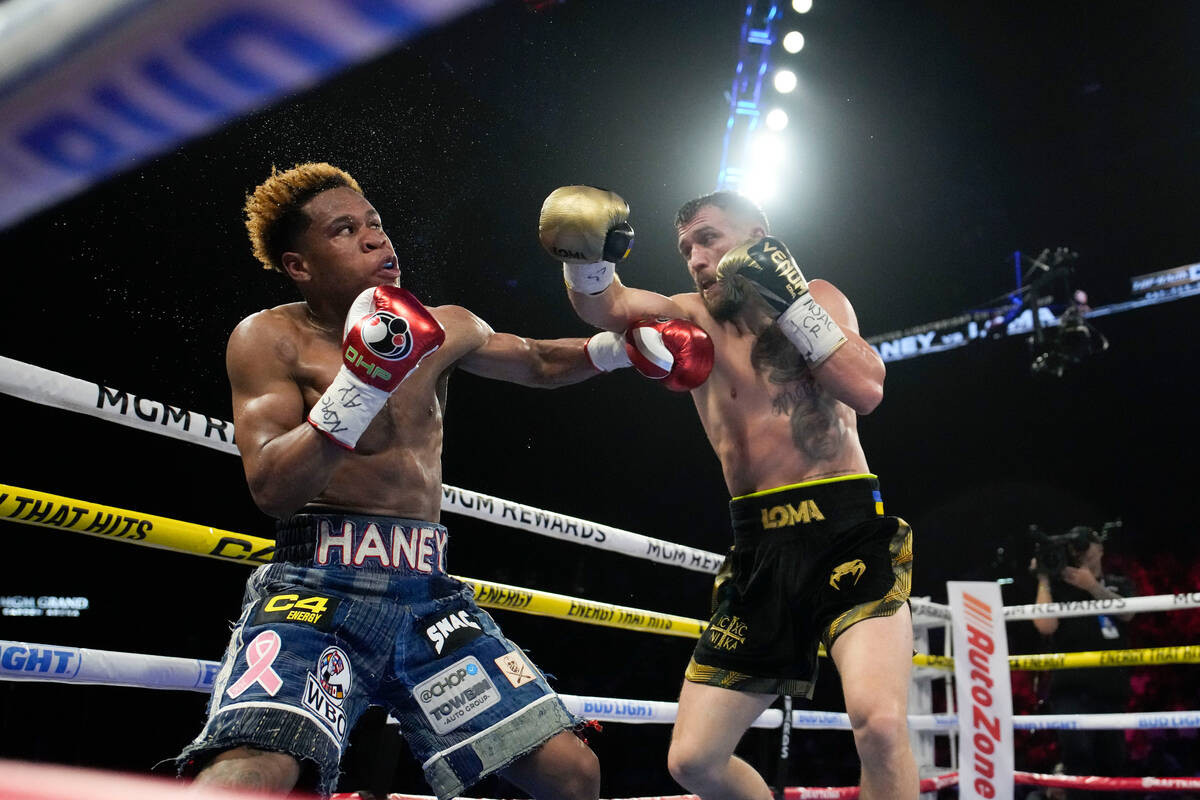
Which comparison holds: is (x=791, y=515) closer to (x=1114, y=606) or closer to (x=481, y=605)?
(x=481, y=605)

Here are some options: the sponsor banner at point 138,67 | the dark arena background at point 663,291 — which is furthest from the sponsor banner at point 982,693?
the sponsor banner at point 138,67

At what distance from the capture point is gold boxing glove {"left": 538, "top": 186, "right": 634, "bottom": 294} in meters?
2.17

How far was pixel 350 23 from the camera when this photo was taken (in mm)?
314

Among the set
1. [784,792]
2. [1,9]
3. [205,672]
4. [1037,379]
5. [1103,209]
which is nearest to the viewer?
[1,9]

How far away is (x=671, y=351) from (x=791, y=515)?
0.50 meters

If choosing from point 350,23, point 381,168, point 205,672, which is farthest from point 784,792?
point 381,168

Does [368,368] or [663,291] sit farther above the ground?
[663,291]

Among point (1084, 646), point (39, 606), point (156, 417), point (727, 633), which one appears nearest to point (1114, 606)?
point (1084, 646)

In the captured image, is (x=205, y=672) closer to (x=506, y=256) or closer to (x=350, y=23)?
(x=350, y=23)

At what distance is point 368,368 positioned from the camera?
63.4 inches

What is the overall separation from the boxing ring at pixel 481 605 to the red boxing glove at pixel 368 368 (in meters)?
0.48

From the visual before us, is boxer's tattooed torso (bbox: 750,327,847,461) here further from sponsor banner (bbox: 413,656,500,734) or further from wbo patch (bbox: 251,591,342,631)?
wbo patch (bbox: 251,591,342,631)

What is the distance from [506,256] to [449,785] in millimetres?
5857

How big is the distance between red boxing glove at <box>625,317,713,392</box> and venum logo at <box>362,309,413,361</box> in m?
0.74
